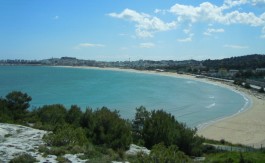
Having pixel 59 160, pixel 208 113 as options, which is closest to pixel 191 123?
pixel 208 113

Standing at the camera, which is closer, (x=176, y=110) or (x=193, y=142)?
(x=193, y=142)

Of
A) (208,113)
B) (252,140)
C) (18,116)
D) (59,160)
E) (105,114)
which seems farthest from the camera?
(208,113)

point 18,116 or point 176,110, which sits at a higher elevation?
point 18,116

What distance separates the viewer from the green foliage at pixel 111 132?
14250 millimetres

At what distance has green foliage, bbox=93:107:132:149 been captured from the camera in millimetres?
14250

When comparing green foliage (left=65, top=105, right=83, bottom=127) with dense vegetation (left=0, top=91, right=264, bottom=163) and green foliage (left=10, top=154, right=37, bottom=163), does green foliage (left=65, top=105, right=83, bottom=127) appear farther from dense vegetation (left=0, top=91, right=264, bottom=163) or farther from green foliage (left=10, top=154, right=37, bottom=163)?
green foliage (left=10, top=154, right=37, bottom=163)

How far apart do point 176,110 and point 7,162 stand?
54.7 meters

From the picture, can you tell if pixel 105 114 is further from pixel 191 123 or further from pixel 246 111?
pixel 246 111

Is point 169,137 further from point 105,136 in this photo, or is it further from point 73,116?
point 73,116

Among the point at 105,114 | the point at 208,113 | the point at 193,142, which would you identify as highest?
the point at 105,114

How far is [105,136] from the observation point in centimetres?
1501

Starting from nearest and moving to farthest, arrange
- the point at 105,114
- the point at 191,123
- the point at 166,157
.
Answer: the point at 166,157
the point at 105,114
the point at 191,123

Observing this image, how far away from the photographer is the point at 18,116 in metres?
21.8

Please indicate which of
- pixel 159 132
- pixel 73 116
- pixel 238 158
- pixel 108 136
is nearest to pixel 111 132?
pixel 108 136
